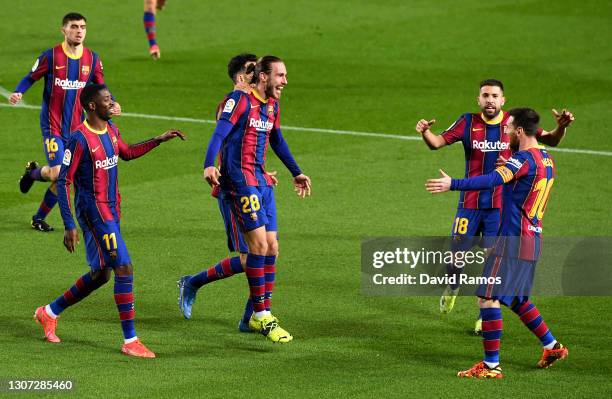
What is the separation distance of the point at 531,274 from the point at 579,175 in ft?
24.9

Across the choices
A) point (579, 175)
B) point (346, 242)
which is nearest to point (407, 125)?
point (579, 175)

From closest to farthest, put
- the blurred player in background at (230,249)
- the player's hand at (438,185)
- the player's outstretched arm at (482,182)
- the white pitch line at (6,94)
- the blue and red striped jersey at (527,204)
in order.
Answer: the player's hand at (438,185) → the player's outstretched arm at (482,182) → the blue and red striped jersey at (527,204) → the blurred player in background at (230,249) → the white pitch line at (6,94)

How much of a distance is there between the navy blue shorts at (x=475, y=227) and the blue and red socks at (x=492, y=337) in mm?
1526

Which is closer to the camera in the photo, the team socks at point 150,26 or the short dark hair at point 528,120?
the short dark hair at point 528,120

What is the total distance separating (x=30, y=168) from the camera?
15.0 meters

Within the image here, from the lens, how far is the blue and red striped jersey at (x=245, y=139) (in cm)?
1123

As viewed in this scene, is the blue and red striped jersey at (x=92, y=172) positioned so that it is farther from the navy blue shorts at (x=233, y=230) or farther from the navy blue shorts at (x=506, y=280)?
the navy blue shorts at (x=506, y=280)

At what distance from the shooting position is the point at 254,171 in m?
11.3

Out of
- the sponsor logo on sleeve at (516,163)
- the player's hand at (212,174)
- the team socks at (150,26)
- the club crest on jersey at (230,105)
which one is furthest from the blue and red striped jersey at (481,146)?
the team socks at (150,26)

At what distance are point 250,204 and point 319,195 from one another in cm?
537

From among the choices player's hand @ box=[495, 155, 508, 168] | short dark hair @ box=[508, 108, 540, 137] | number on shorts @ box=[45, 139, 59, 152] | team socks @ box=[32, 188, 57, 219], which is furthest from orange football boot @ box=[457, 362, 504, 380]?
number on shorts @ box=[45, 139, 59, 152]

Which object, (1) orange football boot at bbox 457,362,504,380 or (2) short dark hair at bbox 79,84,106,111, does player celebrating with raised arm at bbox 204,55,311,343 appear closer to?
(2) short dark hair at bbox 79,84,106,111

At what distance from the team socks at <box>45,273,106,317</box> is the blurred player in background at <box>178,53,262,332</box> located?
107 cm

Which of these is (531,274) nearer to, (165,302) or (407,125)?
(165,302)
